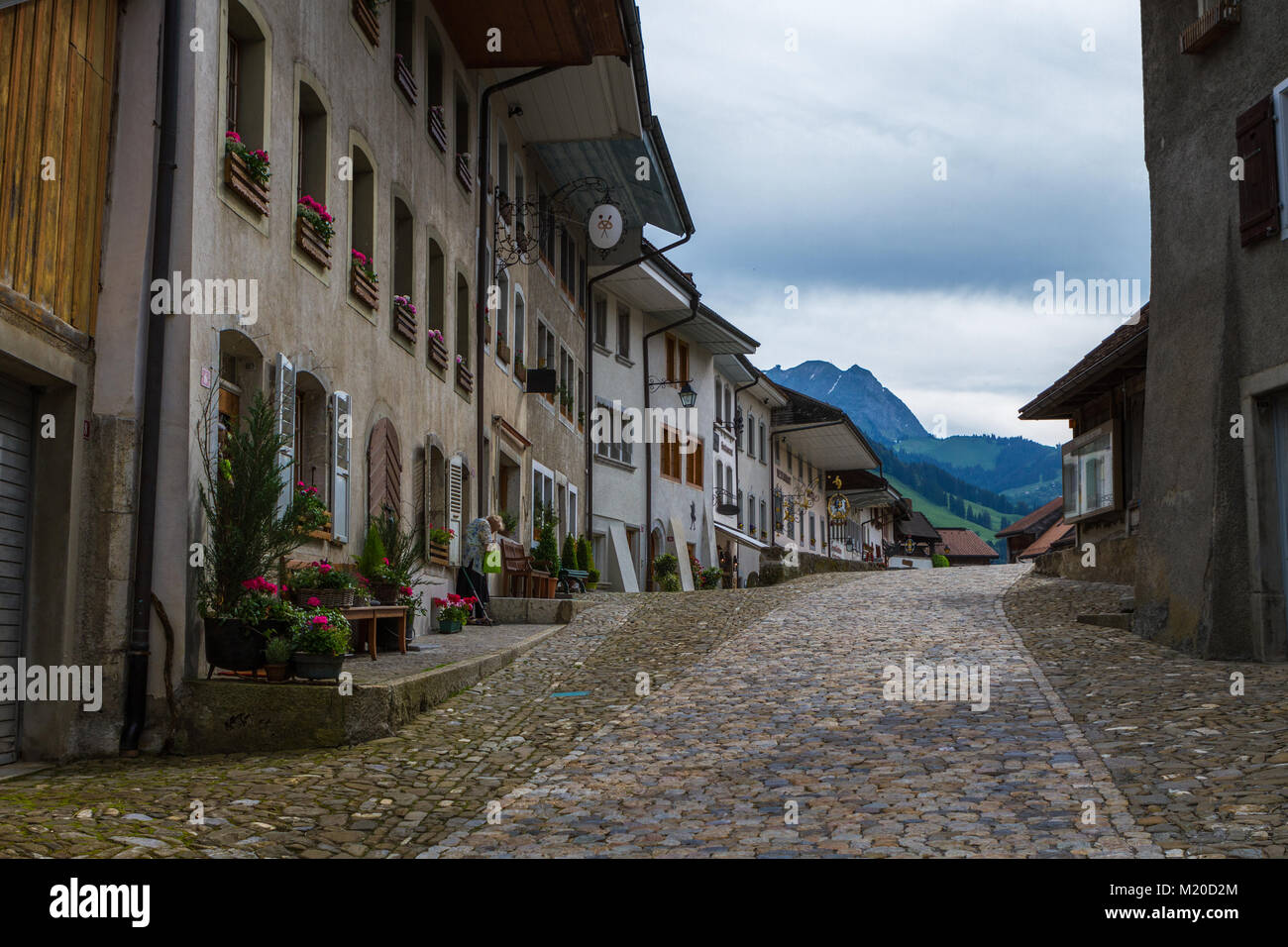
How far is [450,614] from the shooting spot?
53.7 ft

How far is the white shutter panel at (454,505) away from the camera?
703 inches

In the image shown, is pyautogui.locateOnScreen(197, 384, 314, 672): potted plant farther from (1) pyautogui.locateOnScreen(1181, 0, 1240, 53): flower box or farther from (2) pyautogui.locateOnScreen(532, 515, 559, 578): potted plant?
(2) pyautogui.locateOnScreen(532, 515, 559, 578): potted plant

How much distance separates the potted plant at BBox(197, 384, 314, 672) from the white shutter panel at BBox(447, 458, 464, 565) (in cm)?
A: 775

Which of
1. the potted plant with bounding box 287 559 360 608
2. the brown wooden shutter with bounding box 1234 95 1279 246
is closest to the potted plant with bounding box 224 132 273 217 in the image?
the potted plant with bounding box 287 559 360 608

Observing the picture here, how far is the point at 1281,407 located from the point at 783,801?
8431 mm

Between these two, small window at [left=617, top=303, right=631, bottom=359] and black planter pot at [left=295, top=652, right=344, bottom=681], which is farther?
small window at [left=617, top=303, right=631, bottom=359]

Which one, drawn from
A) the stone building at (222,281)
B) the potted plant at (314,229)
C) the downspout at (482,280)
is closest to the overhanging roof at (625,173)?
the downspout at (482,280)

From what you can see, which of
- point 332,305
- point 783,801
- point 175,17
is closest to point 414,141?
point 332,305

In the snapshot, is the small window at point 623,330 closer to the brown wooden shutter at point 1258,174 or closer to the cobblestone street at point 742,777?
the cobblestone street at point 742,777

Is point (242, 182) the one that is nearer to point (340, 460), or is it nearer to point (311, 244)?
→ point (311, 244)

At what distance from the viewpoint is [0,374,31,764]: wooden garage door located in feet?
28.1

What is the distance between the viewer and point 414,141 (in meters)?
16.6
